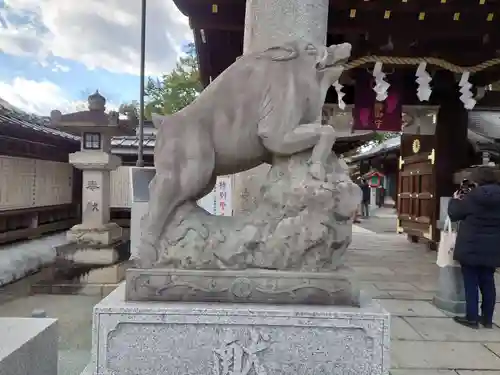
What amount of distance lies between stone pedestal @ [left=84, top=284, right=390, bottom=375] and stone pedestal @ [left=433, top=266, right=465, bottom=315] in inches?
131

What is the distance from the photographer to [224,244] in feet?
7.07

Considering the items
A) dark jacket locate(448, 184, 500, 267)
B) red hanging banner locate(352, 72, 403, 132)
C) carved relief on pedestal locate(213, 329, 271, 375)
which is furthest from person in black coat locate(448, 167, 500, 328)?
red hanging banner locate(352, 72, 403, 132)

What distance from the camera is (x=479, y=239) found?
13.9ft

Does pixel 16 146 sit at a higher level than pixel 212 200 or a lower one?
higher

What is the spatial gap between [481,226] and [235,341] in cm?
314

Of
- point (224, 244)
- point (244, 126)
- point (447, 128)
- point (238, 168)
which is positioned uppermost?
point (447, 128)

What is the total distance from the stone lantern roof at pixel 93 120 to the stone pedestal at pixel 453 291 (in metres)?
5.32

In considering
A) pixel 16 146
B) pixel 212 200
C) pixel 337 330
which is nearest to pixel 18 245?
pixel 16 146

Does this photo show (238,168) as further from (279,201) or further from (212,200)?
(212,200)

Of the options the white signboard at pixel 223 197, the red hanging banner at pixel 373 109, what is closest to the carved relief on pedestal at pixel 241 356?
the white signboard at pixel 223 197

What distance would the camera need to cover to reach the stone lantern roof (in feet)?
→ 24.5

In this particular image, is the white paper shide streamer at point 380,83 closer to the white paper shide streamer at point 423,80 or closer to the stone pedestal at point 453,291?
the white paper shide streamer at point 423,80

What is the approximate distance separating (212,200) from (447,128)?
5.76 meters

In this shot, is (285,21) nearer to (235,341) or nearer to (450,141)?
(235,341)
